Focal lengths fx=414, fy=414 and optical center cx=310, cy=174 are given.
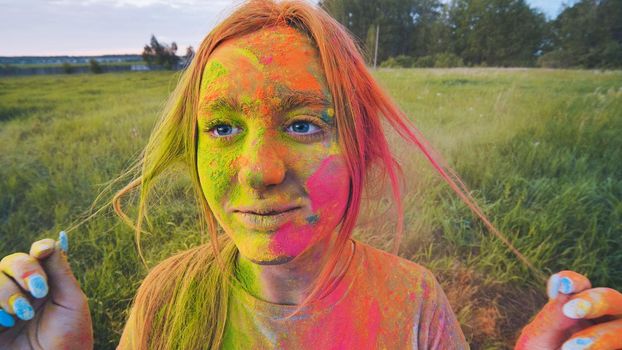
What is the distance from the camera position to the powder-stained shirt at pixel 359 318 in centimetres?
86

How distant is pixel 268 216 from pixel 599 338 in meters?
0.53

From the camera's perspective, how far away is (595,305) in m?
0.60

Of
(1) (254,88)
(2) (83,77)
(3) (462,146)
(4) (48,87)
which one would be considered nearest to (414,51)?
(3) (462,146)

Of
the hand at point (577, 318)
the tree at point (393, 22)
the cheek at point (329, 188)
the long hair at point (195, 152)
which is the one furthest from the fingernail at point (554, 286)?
the tree at point (393, 22)

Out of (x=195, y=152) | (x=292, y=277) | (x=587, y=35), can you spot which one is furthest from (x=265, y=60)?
(x=587, y=35)

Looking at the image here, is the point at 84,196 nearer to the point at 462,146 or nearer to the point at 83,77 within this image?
the point at 83,77

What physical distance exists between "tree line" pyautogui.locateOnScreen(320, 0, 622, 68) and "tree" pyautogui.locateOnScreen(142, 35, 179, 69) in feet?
1.98

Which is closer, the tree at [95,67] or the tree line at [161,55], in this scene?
the tree line at [161,55]

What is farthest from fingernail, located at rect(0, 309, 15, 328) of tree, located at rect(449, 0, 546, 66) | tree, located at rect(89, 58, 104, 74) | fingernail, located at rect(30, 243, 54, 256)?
tree, located at rect(449, 0, 546, 66)

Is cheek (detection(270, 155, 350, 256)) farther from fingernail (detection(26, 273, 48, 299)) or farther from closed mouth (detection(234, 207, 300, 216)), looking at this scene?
fingernail (detection(26, 273, 48, 299))

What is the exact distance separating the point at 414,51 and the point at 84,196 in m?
1.30

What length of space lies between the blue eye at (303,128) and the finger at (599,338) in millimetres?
517

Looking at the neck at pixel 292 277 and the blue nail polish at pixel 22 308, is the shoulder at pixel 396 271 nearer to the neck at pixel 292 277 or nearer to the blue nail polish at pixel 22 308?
the neck at pixel 292 277

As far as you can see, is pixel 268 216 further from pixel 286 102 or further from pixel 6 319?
pixel 6 319
